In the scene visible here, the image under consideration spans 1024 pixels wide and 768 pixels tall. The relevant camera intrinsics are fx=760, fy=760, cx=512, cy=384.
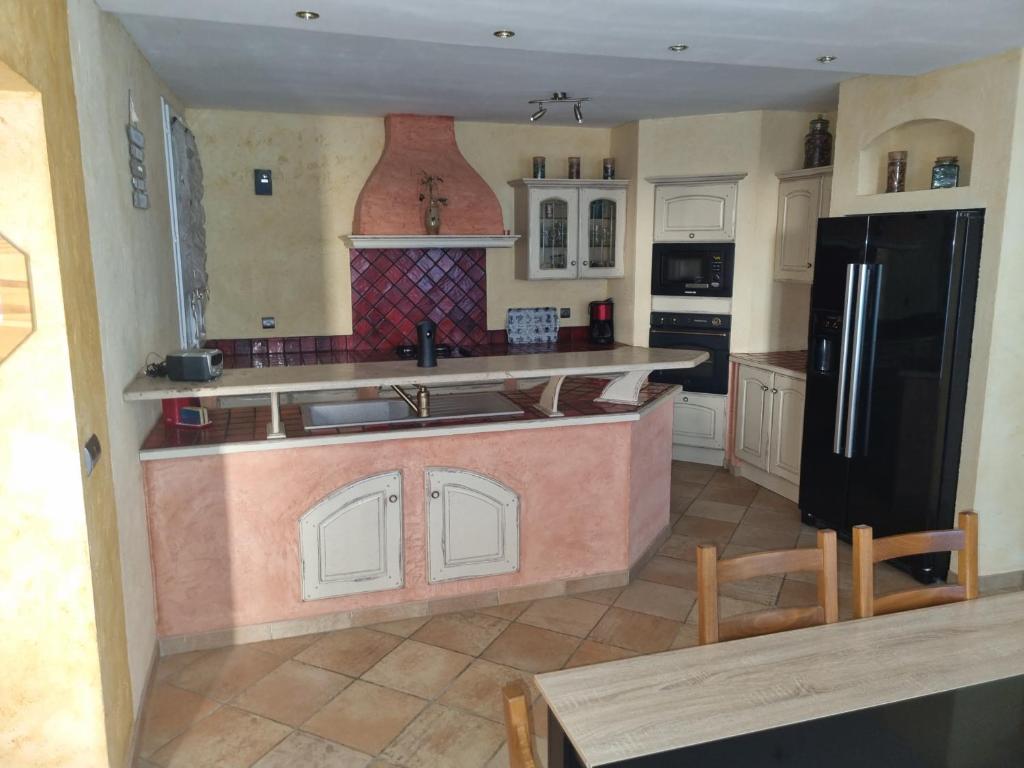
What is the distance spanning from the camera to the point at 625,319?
5715 millimetres

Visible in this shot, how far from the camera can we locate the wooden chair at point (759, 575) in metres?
1.75

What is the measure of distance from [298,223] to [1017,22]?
13.5 feet

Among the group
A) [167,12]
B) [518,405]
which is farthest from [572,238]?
[167,12]

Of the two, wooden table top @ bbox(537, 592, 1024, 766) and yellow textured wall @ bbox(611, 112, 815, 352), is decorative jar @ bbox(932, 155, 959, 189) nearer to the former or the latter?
yellow textured wall @ bbox(611, 112, 815, 352)

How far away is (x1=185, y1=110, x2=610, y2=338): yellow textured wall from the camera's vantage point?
5035 mm

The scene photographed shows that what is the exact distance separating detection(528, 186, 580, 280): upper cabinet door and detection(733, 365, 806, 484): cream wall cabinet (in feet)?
4.82

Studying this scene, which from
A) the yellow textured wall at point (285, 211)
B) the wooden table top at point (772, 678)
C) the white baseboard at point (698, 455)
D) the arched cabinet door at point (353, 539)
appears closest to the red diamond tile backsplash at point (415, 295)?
the yellow textured wall at point (285, 211)

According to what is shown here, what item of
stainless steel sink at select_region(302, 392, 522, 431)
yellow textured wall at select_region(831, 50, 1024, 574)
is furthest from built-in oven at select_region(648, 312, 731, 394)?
stainless steel sink at select_region(302, 392, 522, 431)

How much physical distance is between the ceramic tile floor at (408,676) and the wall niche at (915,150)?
2.07 m

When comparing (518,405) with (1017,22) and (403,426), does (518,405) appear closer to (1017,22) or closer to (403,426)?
(403,426)

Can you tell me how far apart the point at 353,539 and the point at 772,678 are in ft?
6.75

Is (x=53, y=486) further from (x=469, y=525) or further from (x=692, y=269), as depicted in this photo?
(x=692, y=269)

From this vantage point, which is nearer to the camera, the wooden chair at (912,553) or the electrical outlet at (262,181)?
the wooden chair at (912,553)

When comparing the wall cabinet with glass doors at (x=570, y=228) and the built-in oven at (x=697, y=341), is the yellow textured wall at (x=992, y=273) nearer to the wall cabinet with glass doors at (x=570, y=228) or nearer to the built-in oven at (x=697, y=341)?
the built-in oven at (x=697, y=341)
